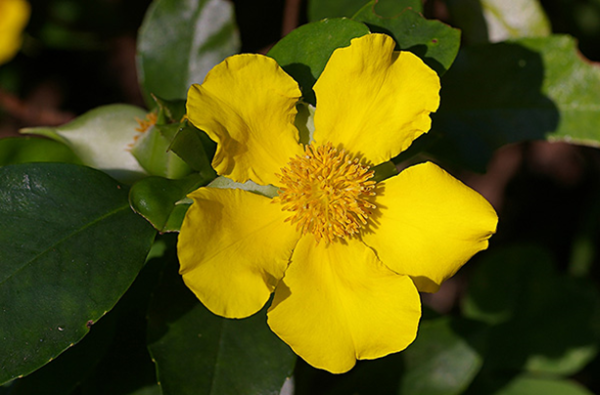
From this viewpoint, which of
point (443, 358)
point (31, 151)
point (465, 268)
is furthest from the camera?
point (465, 268)

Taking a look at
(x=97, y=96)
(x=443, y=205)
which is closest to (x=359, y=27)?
(x=443, y=205)

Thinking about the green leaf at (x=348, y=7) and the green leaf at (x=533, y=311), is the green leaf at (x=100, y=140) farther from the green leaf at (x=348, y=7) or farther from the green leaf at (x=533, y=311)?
the green leaf at (x=533, y=311)

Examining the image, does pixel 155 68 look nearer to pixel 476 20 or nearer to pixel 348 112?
pixel 348 112

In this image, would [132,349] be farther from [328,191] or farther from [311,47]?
[311,47]

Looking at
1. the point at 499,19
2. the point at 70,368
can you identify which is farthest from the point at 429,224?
the point at 499,19

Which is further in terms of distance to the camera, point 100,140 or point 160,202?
point 100,140

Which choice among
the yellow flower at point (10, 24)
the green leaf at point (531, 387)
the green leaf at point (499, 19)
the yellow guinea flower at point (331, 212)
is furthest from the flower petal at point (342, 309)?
the yellow flower at point (10, 24)

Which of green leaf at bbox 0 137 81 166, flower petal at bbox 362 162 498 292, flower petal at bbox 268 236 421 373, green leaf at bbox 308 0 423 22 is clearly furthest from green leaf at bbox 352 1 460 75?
green leaf at bbox 0 137 81 166
